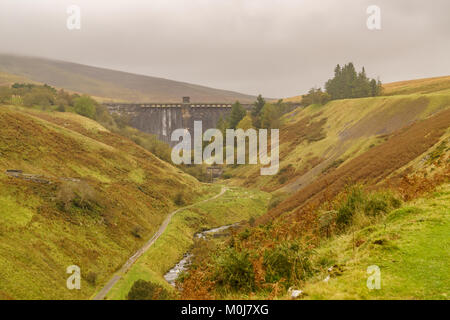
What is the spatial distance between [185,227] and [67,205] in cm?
1700

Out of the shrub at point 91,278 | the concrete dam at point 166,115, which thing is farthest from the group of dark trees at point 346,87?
the shrub at point 91,278

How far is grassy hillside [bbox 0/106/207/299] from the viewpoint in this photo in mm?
27188

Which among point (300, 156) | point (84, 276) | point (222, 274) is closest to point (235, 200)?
point (300, 156)

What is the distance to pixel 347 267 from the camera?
9844 mm

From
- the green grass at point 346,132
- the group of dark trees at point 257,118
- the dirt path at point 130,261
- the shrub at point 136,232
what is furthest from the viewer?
the group of dark trees at point 257,118

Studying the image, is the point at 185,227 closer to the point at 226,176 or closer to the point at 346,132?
the point at 226,176

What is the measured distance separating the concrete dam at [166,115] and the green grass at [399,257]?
435ft

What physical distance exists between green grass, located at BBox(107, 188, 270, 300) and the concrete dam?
7304cm

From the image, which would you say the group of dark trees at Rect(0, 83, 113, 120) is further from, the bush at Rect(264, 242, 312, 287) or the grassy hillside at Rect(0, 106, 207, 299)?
the bush at Rect(264, 242, 312, 287)

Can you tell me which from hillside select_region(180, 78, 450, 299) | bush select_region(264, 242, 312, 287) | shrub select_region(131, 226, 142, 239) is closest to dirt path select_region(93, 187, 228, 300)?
shrub select_region(131, 226, 142, 239)

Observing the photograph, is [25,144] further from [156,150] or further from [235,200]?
[156,150]

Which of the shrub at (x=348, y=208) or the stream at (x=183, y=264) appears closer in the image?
the shrub at (x=348, y=208)

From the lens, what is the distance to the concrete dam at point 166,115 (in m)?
144

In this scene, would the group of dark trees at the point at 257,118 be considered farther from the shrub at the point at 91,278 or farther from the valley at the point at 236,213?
the shrub at the point at 91,278
